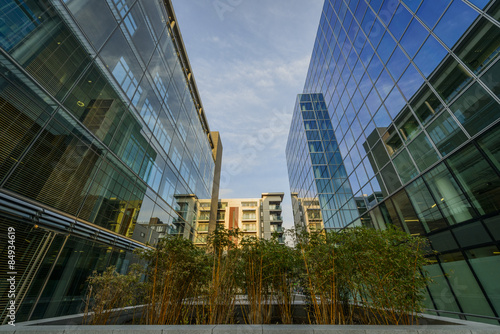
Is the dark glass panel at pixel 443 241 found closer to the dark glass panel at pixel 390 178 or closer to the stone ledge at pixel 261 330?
the dark glass panel at pixel 390 178

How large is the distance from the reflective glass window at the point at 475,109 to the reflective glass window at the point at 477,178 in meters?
0.71

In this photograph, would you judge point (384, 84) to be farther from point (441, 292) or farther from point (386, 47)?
point (441, 292)

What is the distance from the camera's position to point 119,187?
977 cm

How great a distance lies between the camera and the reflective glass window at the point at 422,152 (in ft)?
24.6

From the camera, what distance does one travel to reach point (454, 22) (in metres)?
6.41

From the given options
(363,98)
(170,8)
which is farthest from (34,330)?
(170,8)

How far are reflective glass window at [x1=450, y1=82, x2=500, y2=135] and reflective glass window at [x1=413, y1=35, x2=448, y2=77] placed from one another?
5.64ft

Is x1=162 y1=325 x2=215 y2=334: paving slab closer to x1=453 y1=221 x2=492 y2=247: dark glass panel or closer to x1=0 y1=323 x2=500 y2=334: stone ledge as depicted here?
x1=0 y1=323 x2=500 y2=334: stone ledge

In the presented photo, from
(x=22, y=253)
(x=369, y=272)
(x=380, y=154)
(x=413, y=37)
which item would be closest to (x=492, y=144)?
(x=380, y=154)

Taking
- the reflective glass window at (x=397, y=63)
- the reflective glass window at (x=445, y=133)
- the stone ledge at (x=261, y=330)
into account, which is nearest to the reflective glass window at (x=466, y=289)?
the stone ledge at (x=261, y=330)

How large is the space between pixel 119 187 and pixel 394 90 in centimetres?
1428

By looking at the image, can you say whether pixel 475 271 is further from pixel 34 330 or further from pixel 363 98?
pixel 34 330

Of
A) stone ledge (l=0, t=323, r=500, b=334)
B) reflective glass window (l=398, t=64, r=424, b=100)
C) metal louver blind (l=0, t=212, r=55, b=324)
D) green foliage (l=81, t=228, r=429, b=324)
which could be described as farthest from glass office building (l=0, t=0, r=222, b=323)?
reflective glass window (l=398, t=64, r=424, b=100)

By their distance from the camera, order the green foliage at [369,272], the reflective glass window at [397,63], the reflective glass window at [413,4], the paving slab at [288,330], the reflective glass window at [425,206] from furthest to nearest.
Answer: the reflective glass window at [397,63] < the reflective glass window at [413,4] < the reflective glass window at [425,206] < the green foliage at [369,272] < the paving slab at [288,330]
